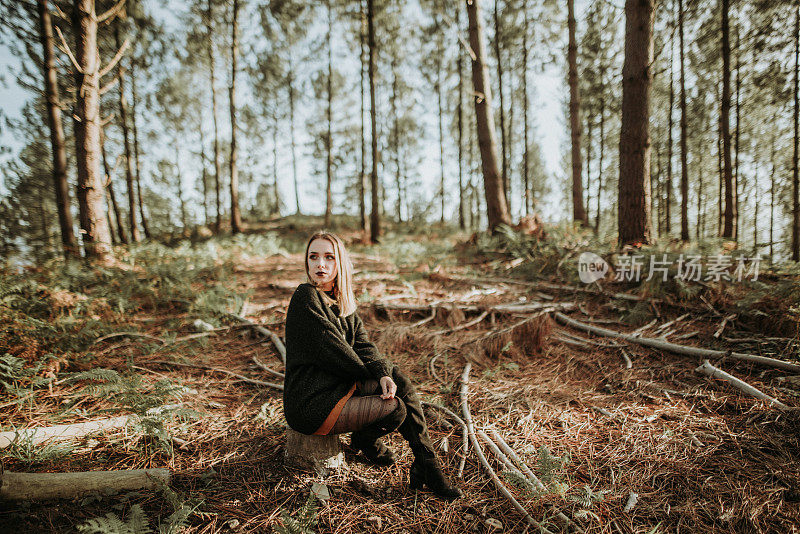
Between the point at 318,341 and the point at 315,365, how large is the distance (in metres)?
0.17

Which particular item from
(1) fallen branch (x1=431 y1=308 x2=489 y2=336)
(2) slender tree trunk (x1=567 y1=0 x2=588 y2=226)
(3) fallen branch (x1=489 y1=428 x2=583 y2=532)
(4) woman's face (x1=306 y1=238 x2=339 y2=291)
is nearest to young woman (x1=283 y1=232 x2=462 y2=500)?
(4) woman's face (x1=306 y1=238 x2=339 y2=291)

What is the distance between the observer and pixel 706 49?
12.2 metres

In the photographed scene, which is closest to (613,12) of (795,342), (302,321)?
(795,342)

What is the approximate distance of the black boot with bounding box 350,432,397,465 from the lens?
217 centimetres

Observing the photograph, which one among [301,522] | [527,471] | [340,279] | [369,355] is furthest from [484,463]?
[340,279]

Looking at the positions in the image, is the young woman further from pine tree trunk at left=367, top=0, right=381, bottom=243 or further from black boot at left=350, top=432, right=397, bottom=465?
pine tree trunk at left=367, top=0, right=381, bottom=243

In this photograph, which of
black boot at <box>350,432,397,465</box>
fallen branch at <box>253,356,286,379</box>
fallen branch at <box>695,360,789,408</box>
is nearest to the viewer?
black boot at <box>350,432,397,465</box>

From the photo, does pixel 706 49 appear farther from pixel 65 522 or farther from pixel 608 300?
pixel 65 522

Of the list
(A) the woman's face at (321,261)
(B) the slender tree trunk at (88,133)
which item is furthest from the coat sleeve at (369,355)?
(B) the slender tree trunk at (88,133)

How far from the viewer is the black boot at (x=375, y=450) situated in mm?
2170

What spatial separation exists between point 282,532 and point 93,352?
2.91 meters

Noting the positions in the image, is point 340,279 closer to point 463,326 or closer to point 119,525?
point 119,525

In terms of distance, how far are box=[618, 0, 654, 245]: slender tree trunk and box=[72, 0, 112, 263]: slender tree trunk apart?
341 inches

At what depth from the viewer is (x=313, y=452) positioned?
205cm
